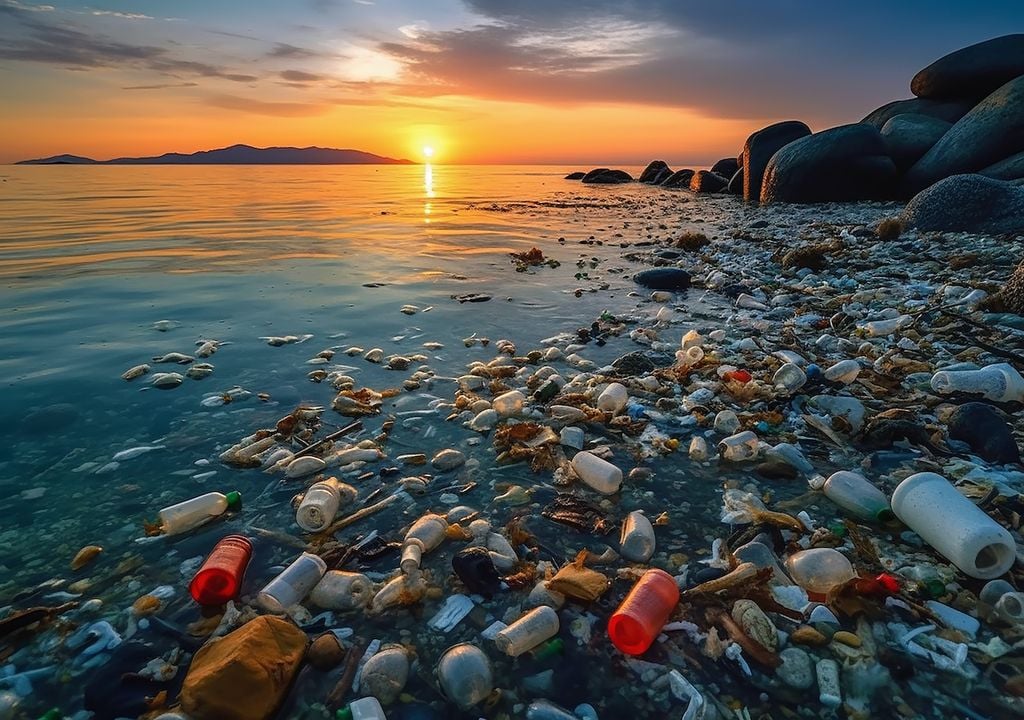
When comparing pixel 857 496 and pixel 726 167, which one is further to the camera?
pixel 726 167

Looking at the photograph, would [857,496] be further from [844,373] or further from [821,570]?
[844,373]

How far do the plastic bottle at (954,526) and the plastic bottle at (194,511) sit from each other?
12.7 ft

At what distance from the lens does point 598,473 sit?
3475 millimetres

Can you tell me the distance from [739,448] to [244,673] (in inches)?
124

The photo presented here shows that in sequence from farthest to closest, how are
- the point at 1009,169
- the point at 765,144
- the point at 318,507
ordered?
the point at 765,144 → the point at 1009,169 → the point at 318,507

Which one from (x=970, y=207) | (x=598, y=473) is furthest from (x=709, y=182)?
(x=598, y=473)

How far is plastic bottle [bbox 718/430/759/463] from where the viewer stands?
3.69m

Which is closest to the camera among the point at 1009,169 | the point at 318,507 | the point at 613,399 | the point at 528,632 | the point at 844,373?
the point at 528,632

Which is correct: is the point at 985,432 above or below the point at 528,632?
above

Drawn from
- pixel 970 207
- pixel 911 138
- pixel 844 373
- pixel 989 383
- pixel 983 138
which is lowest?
pixel 844 373

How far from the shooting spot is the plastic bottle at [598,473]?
343 centimetres

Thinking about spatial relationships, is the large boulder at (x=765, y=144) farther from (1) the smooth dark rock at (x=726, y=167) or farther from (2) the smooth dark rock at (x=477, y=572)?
(2) the smooth dark rock at (x=477, y=572)

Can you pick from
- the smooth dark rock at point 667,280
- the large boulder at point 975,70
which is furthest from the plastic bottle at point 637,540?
the large boulder at point 975,70

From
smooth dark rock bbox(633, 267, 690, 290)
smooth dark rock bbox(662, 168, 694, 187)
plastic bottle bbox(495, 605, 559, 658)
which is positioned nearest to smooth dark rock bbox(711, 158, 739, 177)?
smooth dark rock bbox(662, 168, 694, 187)
